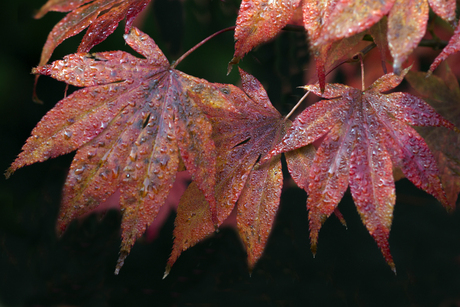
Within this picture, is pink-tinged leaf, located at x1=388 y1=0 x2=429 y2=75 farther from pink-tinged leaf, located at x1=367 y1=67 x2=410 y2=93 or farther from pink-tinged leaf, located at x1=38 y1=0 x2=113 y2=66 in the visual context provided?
pink-tinged leaf, located at x1=38 y1=0 x2=113 y2=66

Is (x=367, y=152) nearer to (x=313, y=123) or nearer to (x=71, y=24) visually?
(x=313, y=123)

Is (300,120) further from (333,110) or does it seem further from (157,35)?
(157,35)

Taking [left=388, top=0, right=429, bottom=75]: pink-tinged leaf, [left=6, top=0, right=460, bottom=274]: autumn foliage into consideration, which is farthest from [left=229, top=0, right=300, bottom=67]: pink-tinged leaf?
[left=388, top=0, right=429, bottom=75]: pink-tinged leaf

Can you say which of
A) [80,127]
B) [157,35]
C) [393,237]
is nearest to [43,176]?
[157,35]

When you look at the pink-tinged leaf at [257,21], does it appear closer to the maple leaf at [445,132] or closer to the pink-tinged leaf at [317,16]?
the pink-tinged leaf at [317,16]

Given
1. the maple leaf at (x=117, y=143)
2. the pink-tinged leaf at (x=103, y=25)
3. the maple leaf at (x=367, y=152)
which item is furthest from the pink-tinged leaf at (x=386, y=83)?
the pink-tinged leaf at (x=103, y=25)

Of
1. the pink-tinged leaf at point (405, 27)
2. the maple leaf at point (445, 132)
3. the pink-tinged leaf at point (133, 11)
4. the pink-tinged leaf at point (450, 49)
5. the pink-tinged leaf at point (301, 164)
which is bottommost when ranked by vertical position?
the maple leaf at point (445, 132)
